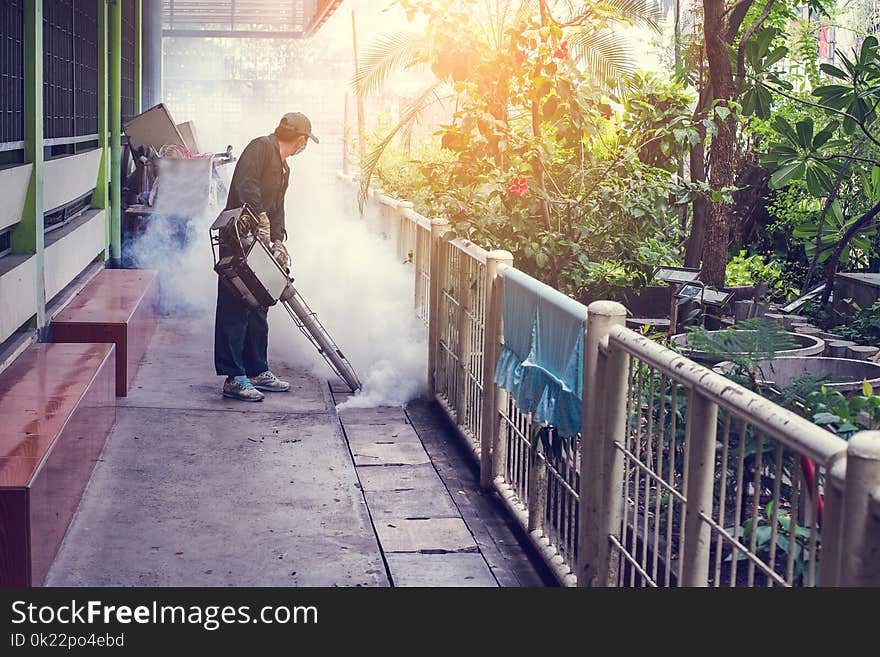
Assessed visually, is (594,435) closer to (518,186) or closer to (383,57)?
(518,186)

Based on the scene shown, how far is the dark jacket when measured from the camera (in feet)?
25.9

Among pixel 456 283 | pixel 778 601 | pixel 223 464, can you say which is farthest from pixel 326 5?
pixel 778 601

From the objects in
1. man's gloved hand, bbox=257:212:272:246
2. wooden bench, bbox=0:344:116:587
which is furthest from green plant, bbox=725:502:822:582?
man's gloved hand, bbox=257:212:272:246

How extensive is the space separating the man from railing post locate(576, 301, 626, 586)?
13.4ft

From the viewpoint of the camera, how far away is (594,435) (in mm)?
4141

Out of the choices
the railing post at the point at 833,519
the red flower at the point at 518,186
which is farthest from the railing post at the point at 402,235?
the railing post at the point at 833,519

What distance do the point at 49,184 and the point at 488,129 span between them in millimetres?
2951

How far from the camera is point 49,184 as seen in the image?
8.07 meters

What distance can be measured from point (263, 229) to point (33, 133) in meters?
1.53

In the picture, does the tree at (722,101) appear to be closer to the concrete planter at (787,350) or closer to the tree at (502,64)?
the tree at (502,64)

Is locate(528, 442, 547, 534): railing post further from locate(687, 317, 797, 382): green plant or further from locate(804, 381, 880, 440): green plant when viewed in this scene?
locate(804, 381, 880, 440): green plant

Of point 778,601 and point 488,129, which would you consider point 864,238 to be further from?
point 778,601

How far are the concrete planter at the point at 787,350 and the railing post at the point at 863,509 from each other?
124 inches

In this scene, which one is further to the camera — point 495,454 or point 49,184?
point 49,184
